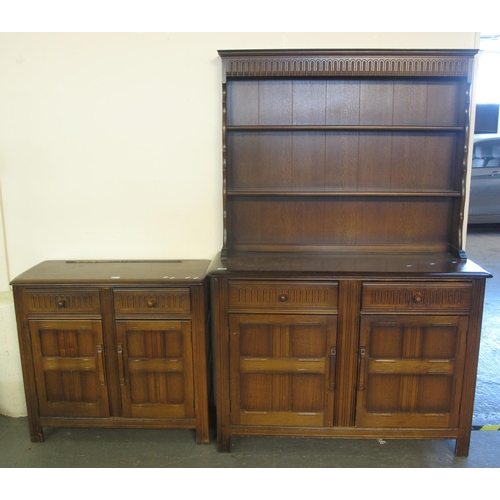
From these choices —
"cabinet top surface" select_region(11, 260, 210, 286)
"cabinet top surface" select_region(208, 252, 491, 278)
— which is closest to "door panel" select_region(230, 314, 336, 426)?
"cabinet top surface" select_region(208, 252, 491, 278)

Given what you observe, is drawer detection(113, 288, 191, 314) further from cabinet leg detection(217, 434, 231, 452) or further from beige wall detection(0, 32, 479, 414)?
cabinet leg detection(217, 434, 231, 452)

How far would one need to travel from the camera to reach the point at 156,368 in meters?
2.31

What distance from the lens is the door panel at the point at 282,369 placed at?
2.20m

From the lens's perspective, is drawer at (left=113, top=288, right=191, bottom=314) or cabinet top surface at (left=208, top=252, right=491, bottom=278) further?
drawer at (left=113, top=288, right=191, bottom=314)

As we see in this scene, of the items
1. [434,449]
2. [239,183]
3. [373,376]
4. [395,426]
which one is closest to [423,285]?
[373,376]

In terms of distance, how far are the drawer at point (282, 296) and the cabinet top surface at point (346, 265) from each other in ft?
0.19

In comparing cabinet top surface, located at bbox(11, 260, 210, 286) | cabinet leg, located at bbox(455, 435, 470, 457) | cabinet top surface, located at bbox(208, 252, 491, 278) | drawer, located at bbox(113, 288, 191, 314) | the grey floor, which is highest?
cabinet top surface, located at bbox(208, 252, 491, 278)

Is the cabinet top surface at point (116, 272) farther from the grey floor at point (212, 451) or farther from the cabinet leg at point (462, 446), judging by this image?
the cabinet leg at point (462, 446)

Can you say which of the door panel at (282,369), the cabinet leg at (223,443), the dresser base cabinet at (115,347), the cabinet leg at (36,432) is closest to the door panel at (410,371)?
the door panel at (282,369)

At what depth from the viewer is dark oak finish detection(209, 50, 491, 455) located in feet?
7.09

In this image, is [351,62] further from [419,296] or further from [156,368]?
[156,368]

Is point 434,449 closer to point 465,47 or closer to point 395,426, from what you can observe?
point 395,426

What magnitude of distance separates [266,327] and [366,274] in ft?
1.86

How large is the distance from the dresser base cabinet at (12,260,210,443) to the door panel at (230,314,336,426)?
0.20 metres
